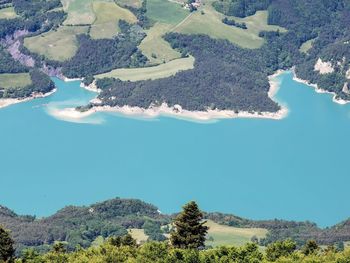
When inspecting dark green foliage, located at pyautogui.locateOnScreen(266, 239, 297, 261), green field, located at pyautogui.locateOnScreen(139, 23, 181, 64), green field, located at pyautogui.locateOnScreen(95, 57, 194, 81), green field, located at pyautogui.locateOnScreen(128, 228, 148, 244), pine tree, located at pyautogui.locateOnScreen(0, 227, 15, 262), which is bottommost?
pine tree, located at pyautogui.locateOnScreen(0, 227, 15, 262)

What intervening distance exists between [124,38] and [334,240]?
97.9 meters

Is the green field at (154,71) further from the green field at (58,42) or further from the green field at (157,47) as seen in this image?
the green field at (58,42)

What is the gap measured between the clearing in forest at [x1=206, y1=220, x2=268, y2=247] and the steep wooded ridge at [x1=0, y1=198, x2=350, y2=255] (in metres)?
0.95

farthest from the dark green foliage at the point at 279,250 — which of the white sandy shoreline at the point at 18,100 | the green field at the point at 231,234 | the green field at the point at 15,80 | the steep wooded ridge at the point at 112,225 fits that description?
the green field at the point at 15,80

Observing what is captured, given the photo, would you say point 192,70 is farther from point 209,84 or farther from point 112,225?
point 112,225

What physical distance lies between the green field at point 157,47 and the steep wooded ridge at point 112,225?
2739 inches

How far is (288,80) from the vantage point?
7475 inches

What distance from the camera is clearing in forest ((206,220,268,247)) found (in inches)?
4345

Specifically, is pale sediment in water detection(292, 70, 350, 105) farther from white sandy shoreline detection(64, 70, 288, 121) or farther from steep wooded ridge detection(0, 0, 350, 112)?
white sandy shoreline detection(64, 70, 288, 121)

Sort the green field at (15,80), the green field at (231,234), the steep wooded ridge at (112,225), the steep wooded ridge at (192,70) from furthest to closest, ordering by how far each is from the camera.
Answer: the green field at (15,80) → the steep wooded ridge at (192,70) → the green field at (231,234) → the steep wooded ridge at (112,225)

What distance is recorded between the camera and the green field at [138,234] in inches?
4313

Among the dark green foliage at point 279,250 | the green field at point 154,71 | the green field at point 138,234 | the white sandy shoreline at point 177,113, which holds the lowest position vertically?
the dark green foliage at point 279,250

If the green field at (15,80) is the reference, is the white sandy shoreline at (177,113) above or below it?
below

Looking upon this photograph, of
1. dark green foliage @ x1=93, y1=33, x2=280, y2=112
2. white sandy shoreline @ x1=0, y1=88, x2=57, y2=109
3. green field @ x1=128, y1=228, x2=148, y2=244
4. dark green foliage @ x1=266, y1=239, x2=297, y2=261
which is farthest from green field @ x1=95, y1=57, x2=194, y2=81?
dark green foliage @ x1=266, y1=239, x2=297, y2=261
